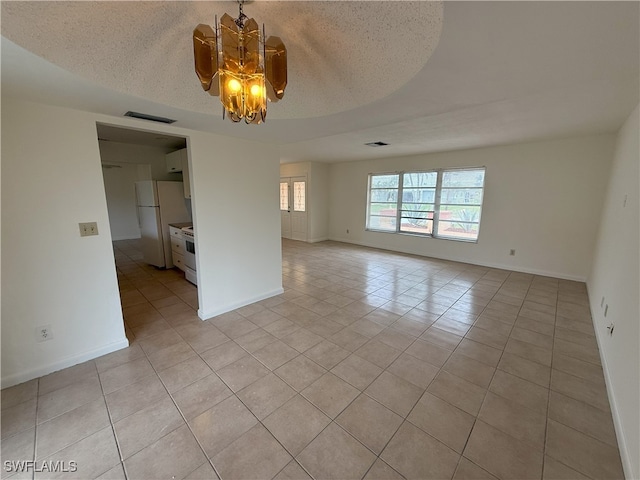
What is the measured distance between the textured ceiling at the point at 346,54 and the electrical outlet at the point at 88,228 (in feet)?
3.06

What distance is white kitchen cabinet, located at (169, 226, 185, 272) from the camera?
435 cm

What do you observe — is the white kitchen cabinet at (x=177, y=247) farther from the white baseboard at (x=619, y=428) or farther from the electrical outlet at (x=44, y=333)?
the white baseboard at (x=619, y=428)

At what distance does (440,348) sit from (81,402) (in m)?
2.96

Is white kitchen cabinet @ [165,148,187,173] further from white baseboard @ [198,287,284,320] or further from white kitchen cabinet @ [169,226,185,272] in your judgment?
white baseboard @ [198,287,284,320]

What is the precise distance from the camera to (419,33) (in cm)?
118

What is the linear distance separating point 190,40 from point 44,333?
2.52 m

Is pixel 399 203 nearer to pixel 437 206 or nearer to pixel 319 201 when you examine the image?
pixel 437 206

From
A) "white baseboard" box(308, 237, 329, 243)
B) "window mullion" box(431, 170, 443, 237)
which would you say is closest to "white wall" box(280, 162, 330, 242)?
"white baseboard" box(308, 237, 329, 243)

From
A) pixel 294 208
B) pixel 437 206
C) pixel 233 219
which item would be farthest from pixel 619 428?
pixel 294 208

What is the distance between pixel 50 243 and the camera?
2045 millimetres

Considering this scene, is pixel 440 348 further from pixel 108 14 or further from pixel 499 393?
pixel 108 14

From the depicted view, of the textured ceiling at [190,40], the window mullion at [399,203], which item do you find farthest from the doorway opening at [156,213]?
the window mullion at [399,203]

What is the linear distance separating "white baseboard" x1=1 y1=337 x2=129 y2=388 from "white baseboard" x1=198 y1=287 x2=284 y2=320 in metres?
0.75

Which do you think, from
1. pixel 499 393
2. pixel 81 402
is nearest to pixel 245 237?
pixel 81 402
